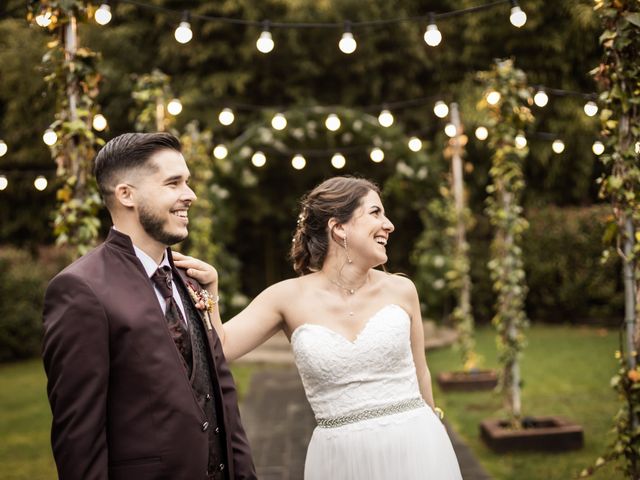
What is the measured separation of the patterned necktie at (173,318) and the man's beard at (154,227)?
0.12 m

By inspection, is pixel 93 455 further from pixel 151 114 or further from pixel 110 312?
pixel 151 114

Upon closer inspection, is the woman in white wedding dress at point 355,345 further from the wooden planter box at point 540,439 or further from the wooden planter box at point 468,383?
the wooden planter box at point 468,383

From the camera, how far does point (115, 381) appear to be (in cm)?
204

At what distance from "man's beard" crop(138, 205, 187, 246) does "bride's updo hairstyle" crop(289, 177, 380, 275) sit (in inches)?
40.7

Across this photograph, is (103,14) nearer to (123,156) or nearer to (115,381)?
(123,156)

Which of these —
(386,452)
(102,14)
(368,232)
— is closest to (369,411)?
(386,452)

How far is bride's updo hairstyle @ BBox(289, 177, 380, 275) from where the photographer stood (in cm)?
313

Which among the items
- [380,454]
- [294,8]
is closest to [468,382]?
[380,454]

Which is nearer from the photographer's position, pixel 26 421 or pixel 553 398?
pixel 26 421

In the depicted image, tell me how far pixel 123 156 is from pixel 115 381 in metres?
0.69

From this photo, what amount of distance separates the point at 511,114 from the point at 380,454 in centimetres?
422

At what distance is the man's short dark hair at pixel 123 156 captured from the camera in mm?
2213

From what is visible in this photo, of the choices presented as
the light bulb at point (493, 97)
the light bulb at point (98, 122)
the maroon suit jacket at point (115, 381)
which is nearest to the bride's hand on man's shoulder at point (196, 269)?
the maroon suit jacket at point (115, 381)

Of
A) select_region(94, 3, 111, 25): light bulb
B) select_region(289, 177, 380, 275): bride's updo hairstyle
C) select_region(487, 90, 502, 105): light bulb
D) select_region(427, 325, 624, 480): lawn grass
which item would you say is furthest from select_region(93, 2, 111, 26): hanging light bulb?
select_region(427, 325, 624, 480): lawn grass
